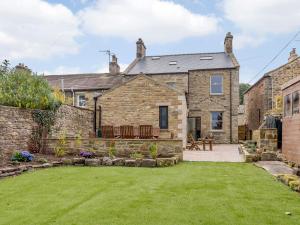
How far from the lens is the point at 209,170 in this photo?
1039 centimetres

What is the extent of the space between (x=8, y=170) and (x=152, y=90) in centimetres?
1238

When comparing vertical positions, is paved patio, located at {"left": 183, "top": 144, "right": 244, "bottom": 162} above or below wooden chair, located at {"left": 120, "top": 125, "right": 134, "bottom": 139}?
below

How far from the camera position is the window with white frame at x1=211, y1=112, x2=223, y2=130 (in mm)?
27438

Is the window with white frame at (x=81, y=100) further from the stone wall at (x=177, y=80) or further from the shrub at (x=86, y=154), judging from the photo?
the shrub at (x=86, y=154)

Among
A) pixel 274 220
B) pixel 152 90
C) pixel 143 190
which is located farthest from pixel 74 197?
pixel 152 90

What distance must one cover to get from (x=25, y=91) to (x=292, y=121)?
1194 cm

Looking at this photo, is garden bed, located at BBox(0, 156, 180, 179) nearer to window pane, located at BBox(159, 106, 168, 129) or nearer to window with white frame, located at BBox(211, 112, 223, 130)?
window pane, located at BBox(159, 106, 168, 129)

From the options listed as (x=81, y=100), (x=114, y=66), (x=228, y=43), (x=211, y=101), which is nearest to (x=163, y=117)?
(x=211, y=101)

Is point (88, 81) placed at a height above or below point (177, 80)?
above

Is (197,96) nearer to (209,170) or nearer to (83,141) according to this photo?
(83,141)

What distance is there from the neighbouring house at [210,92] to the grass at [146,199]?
1784cm

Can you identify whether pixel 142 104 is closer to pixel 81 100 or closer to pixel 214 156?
pixel 214 156

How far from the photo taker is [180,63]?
3019 cm

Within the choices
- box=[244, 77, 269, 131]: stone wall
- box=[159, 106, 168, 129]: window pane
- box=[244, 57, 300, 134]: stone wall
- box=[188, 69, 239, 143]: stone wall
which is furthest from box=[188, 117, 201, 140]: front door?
box=[159, 106, 168, 129]: window pane
